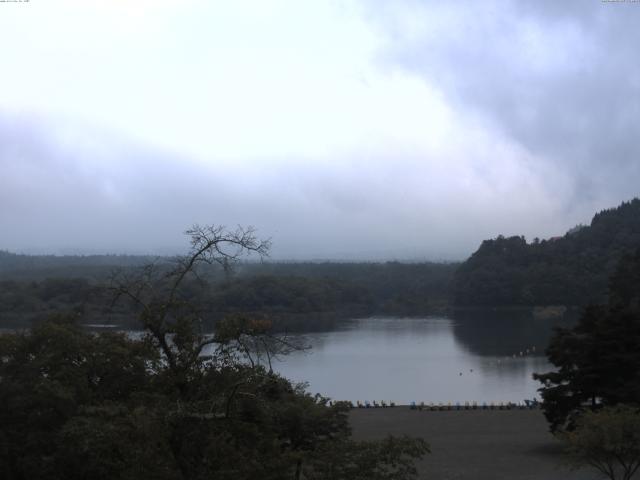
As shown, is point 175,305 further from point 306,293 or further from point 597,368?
point 306,293

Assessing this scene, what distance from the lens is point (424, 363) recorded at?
105ft

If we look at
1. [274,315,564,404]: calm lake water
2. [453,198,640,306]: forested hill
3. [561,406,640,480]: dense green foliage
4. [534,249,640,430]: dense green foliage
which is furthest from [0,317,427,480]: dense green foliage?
[453,198,640,306]: forested hill

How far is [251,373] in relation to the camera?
5082 millimetres

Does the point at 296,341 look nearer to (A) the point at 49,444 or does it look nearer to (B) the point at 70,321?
(A) the point at 49,444

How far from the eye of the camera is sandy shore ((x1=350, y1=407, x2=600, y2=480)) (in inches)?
486

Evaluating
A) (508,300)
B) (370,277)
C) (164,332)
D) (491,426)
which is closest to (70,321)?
(164,332)

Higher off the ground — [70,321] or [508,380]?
[70,321]

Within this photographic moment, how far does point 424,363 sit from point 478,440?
16658 mm

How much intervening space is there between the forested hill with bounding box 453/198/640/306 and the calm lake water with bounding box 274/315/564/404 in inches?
483

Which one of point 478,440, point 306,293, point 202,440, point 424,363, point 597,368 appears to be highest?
point 202,440

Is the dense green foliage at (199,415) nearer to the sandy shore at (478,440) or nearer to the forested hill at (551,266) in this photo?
the sandy shore at (478,440)

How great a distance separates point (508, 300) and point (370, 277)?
2039cm

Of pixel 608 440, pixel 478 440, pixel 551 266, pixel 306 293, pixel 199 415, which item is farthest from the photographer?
pixel 551 266

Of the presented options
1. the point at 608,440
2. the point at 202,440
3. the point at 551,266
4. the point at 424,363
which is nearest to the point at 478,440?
the point at 608,440
